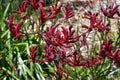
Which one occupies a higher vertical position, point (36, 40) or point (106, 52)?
point (106, 52)

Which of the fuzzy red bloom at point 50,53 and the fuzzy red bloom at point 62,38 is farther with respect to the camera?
the fuzzy red bloom at point 50,53

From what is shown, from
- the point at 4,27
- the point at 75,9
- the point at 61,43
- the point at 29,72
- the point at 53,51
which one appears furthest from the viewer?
the point at 75,9

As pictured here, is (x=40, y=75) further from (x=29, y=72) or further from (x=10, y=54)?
(x=10, y=54)

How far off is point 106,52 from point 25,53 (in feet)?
6.16

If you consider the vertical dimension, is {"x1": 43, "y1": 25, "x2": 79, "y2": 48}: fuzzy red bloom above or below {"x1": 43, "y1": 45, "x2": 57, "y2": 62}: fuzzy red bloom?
above

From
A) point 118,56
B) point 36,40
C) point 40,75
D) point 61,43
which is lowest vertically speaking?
point 40,75

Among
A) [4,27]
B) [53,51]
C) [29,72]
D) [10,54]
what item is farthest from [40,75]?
[53,51]

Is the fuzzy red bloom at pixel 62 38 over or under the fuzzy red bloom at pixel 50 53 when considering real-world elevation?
over

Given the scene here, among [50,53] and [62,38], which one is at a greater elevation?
[62,38]

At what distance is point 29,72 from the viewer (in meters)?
3.79

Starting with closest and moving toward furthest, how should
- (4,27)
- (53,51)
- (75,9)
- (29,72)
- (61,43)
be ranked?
(61,43) → (53,51) → (29,72) → (4,27) → (75,9)

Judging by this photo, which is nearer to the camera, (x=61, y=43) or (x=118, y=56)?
(x=61, y=43)

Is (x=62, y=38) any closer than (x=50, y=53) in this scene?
Yes

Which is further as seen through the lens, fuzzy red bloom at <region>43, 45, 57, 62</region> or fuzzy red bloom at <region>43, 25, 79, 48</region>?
fuzzy red bloom at <region>43, 45, 57, 62</region>
